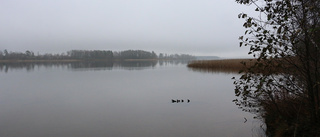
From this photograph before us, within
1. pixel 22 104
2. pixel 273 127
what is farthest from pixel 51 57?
pixel 273 127

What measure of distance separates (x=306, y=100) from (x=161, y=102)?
4.72 m

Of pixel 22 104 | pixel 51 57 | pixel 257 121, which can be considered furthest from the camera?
pixel 51 57

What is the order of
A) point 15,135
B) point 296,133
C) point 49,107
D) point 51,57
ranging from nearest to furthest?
point 296,133 < point 15,135 < point 49,107 < point 51,57

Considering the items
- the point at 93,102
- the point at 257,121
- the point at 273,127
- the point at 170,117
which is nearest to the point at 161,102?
the point at 170,117

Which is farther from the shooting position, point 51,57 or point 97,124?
point 51,57

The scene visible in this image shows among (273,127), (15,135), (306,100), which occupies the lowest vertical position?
(15,135)

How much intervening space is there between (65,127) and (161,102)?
339 centimetres

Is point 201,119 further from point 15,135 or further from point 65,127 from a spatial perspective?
point 15,135

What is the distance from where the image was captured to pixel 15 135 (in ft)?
14.5

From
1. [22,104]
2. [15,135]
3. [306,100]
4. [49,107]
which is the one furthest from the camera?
[22,104]

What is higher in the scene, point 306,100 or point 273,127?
point 306,100

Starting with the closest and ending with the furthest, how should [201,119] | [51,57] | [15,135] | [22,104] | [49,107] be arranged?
[15,135]
[201,119]
[49,107]
[22,104]
[51,57]

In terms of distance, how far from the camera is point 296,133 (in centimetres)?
306

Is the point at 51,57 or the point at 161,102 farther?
the point at 51,57
